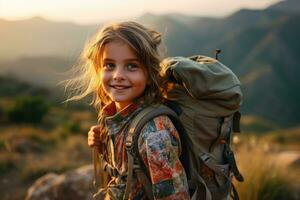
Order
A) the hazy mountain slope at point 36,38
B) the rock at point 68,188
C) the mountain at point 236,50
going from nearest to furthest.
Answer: the rock at point 68,188 → the hazy mountain slope at point 36,38 → the mountain at point 236,50

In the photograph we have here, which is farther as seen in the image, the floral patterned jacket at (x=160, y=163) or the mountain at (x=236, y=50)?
the mountain at (x=236, y=50)

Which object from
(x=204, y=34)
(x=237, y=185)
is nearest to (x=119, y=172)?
(x=237, y=185)

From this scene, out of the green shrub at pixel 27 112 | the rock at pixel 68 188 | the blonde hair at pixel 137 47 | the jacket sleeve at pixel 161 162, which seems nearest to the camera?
the jacket sleeve at pixel 161 162

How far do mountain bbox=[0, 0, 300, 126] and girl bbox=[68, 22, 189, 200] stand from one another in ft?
137

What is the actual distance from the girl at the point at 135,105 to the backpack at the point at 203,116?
94 millimetres

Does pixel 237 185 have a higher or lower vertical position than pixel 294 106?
higher

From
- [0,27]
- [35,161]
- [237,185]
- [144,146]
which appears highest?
[144,146]

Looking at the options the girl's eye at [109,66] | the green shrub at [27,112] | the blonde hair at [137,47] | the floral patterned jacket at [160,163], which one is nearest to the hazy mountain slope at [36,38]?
the green shrub at [27,112]

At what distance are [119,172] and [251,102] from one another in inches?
3841

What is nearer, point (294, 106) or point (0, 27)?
point (0, 27)

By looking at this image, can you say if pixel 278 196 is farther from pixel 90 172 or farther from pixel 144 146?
pixel 144 146

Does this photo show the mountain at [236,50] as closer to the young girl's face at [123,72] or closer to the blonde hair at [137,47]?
the blonde hair at [137,47]

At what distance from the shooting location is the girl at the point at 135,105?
5.76 feet

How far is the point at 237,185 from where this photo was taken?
14.6 feet
